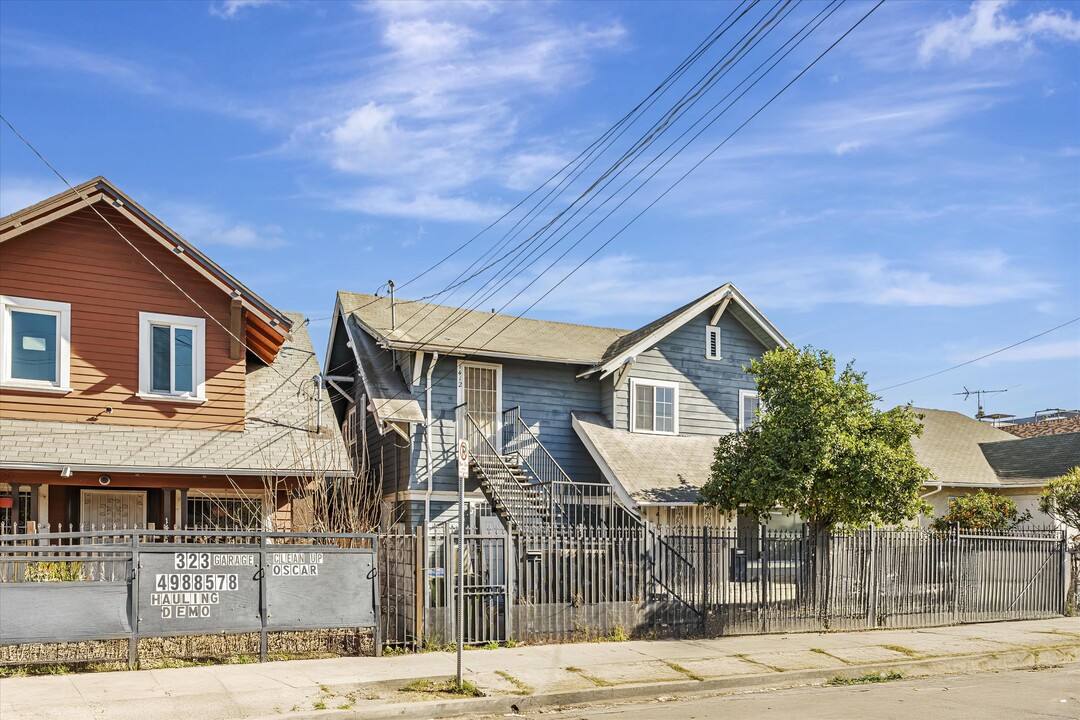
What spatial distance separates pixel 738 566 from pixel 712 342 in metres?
10.7

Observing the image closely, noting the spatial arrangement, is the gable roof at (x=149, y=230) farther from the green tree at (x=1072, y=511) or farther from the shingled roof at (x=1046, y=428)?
the shingled roof at (x=1046, y=428)

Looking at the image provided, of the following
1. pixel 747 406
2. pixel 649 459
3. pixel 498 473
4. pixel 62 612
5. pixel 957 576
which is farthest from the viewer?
pixel 747 406

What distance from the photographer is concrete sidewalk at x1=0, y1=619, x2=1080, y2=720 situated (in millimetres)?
10805

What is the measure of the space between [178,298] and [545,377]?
9.66m

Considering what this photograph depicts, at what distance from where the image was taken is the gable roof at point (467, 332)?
78.0 feet

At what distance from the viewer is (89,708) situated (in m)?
10.4

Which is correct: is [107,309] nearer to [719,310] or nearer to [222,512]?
[222,512]

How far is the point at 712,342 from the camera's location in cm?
2702

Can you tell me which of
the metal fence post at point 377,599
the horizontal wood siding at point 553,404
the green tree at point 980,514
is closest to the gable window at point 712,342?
the horizontal wood siding at point 553,404

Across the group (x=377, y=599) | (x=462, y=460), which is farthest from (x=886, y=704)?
(x=377, y=599)

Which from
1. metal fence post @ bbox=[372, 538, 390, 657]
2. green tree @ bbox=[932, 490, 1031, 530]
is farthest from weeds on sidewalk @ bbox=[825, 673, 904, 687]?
green tree @ bbox=[932, 490, 1031, 530]

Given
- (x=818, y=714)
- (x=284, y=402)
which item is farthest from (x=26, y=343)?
(x=818, y=714)

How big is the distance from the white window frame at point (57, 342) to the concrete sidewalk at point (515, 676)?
6.42 m

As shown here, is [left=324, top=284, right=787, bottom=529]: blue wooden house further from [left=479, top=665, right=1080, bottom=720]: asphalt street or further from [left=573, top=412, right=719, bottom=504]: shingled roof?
[left=479, top=665, right=1080, bottom=720]: asphalt street
